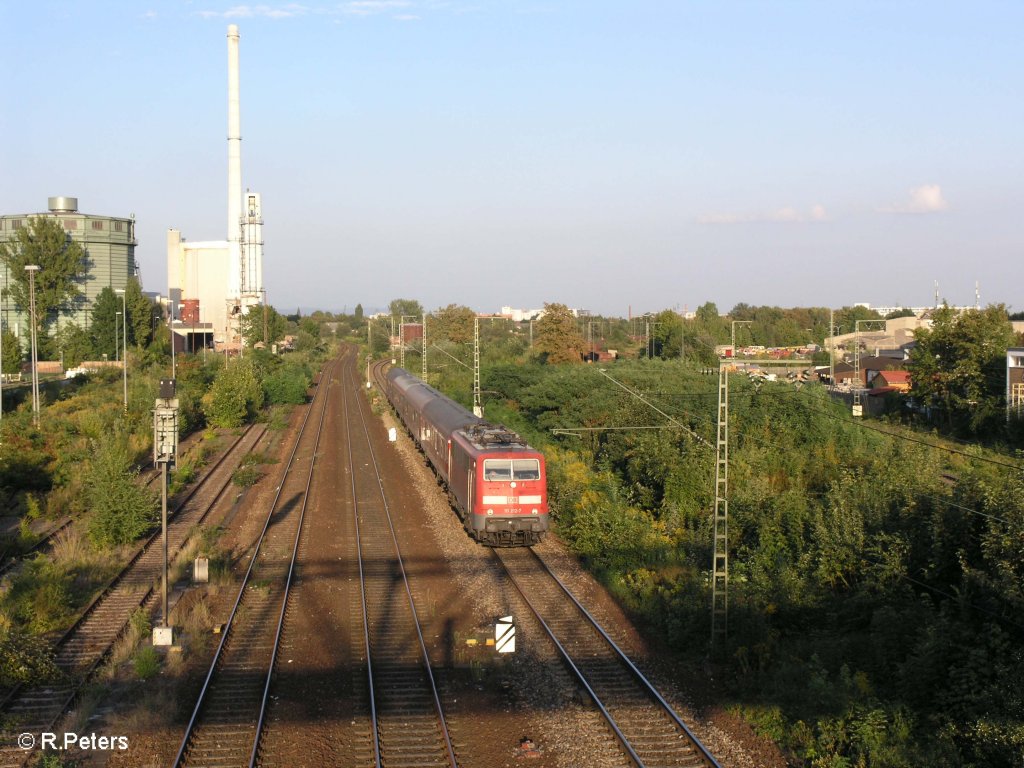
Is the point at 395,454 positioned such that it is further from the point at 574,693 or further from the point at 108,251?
the point at 108,251

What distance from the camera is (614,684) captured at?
12.7m

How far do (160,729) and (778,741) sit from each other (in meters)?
7.54

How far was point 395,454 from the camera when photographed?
119 feet

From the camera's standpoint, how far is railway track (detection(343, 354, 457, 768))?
10.6 m

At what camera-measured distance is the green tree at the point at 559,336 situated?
56.0 m

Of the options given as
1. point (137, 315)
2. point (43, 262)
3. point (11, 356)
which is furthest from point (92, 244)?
point (11, 356)

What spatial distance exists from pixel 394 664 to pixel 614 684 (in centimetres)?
326

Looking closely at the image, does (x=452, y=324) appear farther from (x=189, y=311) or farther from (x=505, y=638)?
(x=505, y=638)

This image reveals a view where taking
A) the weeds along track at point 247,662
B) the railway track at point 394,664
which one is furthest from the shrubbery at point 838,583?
the weeds along track at point 247,662

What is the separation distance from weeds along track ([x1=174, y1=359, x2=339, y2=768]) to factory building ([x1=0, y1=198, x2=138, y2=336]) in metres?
59.7

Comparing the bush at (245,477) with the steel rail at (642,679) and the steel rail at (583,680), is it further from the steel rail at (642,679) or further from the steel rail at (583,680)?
the steel rail at (642,679)

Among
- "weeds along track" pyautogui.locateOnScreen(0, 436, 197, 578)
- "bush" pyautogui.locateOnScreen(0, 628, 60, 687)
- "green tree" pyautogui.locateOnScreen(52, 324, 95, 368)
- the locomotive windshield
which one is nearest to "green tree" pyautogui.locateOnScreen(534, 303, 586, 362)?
"green tree" pyautogui.locateOnScreen(52, 324, 95, 368)

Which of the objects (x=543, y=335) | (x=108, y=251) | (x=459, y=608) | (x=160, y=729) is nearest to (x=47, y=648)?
(x=160, y=729)

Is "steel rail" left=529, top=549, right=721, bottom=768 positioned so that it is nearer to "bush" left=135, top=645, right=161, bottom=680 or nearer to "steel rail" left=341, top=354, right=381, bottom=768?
"steel rail" left=341, top=354, right=381, bottom=768
